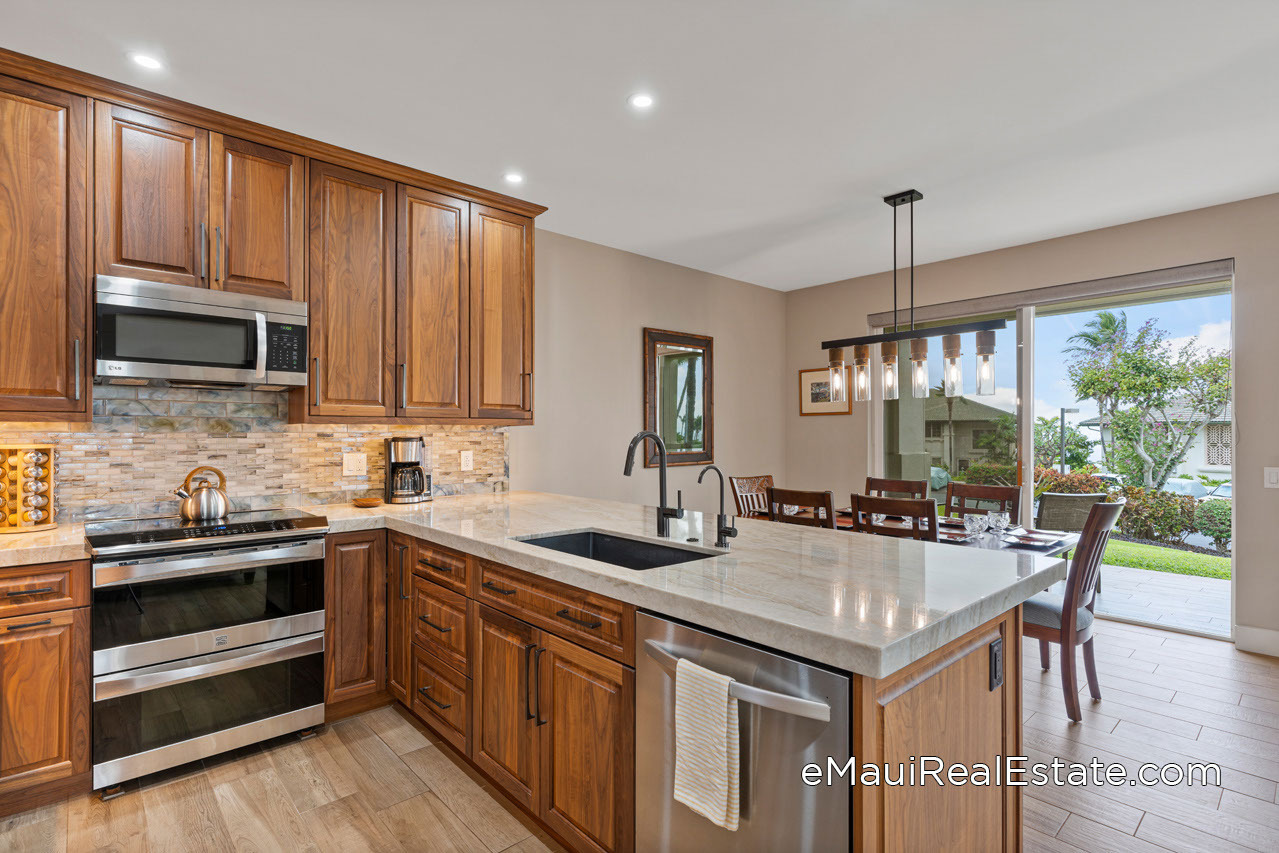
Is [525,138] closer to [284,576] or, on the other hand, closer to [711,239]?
[711,239]

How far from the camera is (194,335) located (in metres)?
2.53

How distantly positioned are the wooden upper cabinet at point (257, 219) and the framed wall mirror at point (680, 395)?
245cm

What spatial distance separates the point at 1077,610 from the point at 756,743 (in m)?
2.21

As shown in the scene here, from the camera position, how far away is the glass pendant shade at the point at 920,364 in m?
3.08

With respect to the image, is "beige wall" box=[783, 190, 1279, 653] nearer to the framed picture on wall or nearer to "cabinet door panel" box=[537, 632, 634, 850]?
the framed picture on wall

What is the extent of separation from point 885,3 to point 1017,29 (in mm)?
487

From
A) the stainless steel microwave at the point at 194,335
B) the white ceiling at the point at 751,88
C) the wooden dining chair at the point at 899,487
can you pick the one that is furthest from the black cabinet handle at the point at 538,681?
the wooden dining chair at the point at 899,487

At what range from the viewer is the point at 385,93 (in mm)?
2391

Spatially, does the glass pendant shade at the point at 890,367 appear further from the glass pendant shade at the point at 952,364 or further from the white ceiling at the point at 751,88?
the white ceiling at the point at 751,88

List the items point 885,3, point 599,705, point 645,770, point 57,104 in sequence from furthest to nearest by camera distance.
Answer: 1. point 57,104
2. point 885,3
3. point 599,705
4. point 645,770

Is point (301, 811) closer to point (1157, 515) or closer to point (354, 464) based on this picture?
point (354, 464)

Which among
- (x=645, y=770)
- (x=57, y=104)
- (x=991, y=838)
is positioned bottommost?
(x=991, y=838)

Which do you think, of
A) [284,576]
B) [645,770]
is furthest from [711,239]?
[645,770]

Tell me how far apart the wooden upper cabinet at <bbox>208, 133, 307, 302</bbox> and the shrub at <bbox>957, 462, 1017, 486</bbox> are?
460cm
